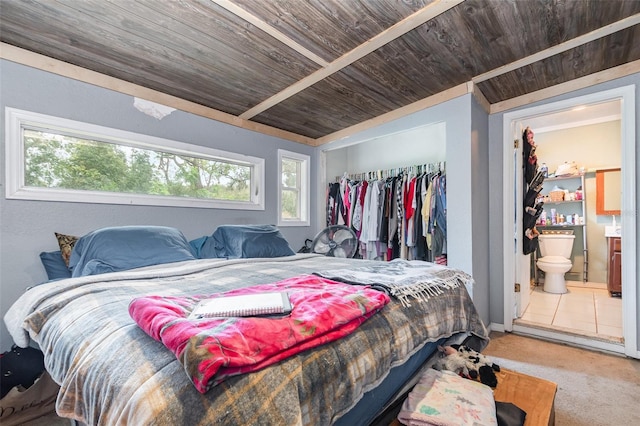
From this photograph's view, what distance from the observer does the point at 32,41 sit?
1.85 metres

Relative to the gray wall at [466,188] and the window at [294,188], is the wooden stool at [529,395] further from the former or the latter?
the window at [294,188]

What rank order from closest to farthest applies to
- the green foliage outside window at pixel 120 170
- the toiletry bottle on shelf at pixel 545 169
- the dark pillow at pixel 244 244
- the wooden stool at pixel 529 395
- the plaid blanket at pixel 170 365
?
the plaid blanket at pixel 170 365
the wooden stool at pixel 529 395
the green foliage outside window at pixel 120 170
the dark pillow at pixel 244 244
the toiletry bottle on shelf at pixel 545 169

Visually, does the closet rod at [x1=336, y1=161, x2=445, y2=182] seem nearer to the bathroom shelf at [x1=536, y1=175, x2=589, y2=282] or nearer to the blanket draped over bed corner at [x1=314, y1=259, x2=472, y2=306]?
the blanket draped over bed corner at [x1=314, y1=259, x2=472, y2=306]

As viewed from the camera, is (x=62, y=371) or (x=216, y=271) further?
(x=216, y=271)

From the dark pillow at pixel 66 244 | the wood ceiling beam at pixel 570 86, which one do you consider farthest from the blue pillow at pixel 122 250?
the wood ceiling beam at pixel 570 86

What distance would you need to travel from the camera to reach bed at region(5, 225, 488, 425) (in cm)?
57

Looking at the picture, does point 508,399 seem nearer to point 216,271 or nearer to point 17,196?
point 216,271

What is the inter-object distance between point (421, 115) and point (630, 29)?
56.2 inches

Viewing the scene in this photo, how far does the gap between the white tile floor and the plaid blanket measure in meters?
2.28

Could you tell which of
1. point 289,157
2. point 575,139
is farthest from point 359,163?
point 575,139

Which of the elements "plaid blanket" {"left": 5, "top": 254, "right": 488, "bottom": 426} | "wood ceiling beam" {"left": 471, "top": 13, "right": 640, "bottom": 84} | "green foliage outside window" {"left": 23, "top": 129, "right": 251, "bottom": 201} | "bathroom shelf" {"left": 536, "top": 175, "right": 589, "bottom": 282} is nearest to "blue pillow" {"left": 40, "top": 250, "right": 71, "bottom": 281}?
"green foliage outside window" {"left": 23, "top": 129, "right": 251, "bottom": 201}

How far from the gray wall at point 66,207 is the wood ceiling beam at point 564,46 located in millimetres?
2585

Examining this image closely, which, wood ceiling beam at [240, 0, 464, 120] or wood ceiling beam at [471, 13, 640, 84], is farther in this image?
wood ceiling beam at [471, 13, 640, 84]

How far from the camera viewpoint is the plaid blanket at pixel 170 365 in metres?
0.57
